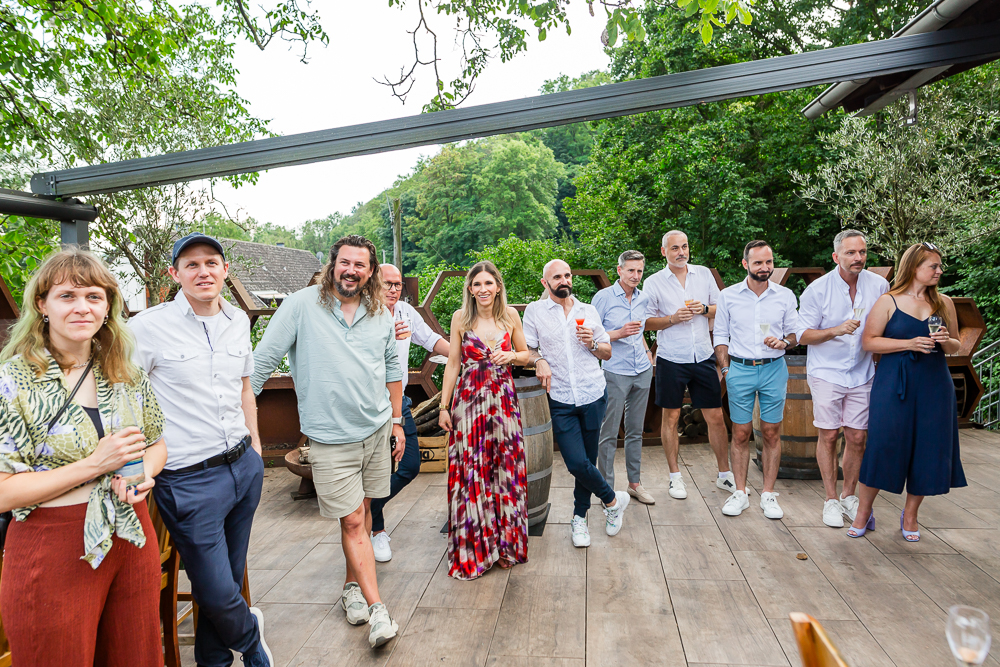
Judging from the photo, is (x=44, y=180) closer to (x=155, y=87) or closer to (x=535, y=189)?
(x=155, y=87)

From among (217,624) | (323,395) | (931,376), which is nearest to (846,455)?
(931,376)

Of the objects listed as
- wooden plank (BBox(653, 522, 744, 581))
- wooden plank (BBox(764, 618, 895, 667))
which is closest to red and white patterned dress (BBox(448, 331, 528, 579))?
wooden plank (BBox(653, 522, 744, 581))

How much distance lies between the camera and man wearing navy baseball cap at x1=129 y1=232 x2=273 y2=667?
1937 millimetres

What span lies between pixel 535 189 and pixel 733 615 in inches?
1213

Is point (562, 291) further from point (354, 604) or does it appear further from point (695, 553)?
point (354, 604)

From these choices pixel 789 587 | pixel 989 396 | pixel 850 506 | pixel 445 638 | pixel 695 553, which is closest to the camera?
pixel 445 638

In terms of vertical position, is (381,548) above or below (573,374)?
below

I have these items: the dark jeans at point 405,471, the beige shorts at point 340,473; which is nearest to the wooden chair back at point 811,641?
the beige shorts at point 340,473

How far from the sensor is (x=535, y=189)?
105 feet

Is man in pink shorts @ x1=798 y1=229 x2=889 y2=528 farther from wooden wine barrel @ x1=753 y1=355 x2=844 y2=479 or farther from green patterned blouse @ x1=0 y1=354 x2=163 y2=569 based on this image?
green patterned blouse @ x1=0 y1=354 x2=163 y2=569

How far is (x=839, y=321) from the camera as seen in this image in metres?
3.65

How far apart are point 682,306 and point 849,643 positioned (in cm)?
237

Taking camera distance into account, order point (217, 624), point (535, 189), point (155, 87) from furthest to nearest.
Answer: point (535, 189)
point (155, 87)
point (217, 624)

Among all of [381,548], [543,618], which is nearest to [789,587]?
[543,618]
